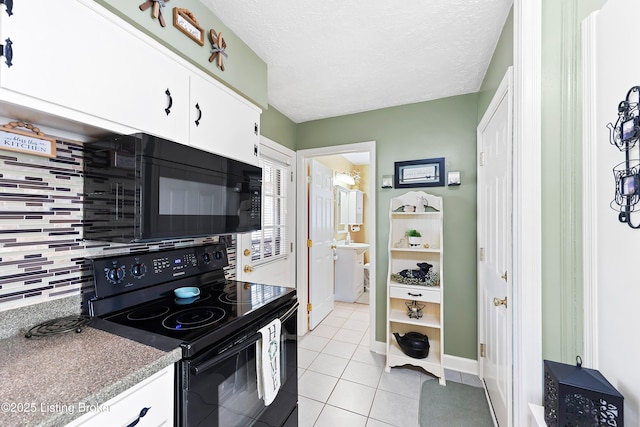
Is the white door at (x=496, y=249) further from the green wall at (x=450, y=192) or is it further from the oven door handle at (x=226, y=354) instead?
the oven door handle at (x=226, y=354)

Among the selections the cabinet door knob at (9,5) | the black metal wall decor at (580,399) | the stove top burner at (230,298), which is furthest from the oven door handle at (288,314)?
the cabinet door knob at (9,5)

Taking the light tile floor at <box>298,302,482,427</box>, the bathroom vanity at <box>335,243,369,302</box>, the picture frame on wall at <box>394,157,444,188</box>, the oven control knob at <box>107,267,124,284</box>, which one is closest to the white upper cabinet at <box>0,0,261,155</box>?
the oven control knob at <box>107,267,124,284</box>

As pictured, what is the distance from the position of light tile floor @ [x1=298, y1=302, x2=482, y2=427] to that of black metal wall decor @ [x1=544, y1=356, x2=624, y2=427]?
1.10 meters

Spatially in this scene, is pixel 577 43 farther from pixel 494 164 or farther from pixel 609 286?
pixel 609 286

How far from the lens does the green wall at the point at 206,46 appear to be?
105 cm

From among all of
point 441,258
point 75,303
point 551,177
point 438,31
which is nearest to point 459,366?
point 441,258

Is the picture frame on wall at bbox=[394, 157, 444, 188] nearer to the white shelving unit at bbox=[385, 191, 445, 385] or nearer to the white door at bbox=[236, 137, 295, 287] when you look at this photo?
the white shelving unit at bbox=[385, 191, 445, 385]

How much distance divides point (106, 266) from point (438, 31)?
215 cm

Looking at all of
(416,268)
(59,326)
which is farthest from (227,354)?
(416,268)

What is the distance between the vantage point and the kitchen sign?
91cm

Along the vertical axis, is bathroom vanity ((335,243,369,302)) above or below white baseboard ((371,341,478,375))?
above

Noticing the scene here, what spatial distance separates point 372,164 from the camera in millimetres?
2629

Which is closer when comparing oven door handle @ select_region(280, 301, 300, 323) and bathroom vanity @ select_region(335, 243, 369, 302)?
oven door handle @ select_region(280, 301, 300, 323)

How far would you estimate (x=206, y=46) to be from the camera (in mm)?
1379
